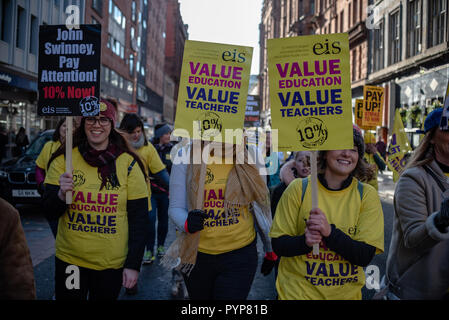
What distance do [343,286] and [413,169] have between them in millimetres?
847

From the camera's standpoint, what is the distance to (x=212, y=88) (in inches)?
131

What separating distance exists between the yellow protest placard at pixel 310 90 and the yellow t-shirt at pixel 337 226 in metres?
0.34

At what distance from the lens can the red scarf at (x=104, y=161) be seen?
314cm

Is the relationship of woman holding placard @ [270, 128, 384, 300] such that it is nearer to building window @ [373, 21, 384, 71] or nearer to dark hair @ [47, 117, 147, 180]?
dark hair @ [47, 117, 147, 180]

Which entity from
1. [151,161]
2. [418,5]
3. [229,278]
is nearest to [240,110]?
[229,278]

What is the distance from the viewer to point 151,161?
5.71 meters

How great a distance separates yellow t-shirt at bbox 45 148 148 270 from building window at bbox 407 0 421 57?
24.6 m

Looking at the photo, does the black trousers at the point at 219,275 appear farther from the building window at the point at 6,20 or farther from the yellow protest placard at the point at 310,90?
the building window at the point at 6,20

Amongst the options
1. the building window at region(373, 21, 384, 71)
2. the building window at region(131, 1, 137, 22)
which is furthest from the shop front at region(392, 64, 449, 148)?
the building window at region(131, 1, 137, 22)

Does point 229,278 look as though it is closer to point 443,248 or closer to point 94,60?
point 443,248

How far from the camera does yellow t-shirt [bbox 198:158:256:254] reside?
3225 mm

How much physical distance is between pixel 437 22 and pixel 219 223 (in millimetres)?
22884

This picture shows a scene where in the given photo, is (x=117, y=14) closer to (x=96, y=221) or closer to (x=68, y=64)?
(x=68, y=64)

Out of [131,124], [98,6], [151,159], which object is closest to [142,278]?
[151,159]
